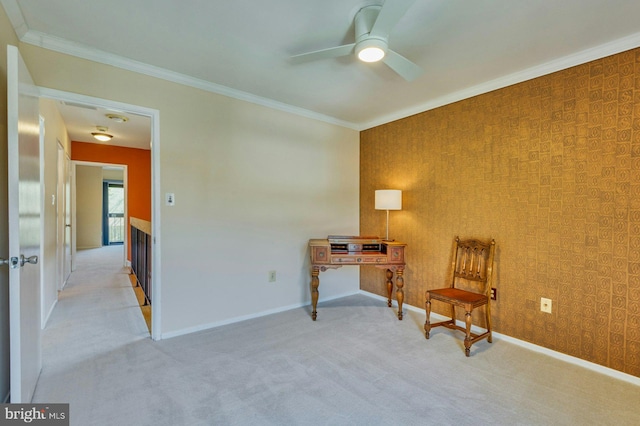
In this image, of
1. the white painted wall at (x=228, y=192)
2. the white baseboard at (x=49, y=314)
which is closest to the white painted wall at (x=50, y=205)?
the white baseboard at (x=49, y=314)

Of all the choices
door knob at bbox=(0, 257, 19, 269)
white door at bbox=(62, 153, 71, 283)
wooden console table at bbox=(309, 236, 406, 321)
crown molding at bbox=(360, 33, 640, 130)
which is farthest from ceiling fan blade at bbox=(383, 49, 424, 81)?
white door at bbox=(62, 153, 71, 283)

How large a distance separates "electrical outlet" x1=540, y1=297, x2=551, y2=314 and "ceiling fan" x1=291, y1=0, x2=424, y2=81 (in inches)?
84.3

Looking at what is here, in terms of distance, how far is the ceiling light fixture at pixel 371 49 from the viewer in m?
1.86

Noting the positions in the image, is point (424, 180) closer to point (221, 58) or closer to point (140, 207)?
point (221, 58)

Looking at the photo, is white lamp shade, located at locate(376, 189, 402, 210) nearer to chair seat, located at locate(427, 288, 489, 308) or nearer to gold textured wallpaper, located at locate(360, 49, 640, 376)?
gold textured wallpaper, located at locate(360, 49, 640, 376)

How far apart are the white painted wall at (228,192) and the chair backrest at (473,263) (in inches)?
60.2

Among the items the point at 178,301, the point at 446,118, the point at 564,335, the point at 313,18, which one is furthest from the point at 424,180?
the point at 178,301

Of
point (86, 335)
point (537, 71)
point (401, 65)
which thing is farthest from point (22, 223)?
point (537, 71)

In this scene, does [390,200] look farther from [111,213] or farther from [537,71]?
[111,213]

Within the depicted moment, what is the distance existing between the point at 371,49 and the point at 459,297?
2.10 metres

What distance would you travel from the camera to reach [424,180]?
11.3 ft

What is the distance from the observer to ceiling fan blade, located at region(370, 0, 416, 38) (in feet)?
4.91

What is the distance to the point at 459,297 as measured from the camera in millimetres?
2602

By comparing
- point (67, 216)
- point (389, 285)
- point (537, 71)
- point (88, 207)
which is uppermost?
point (537, 71)
